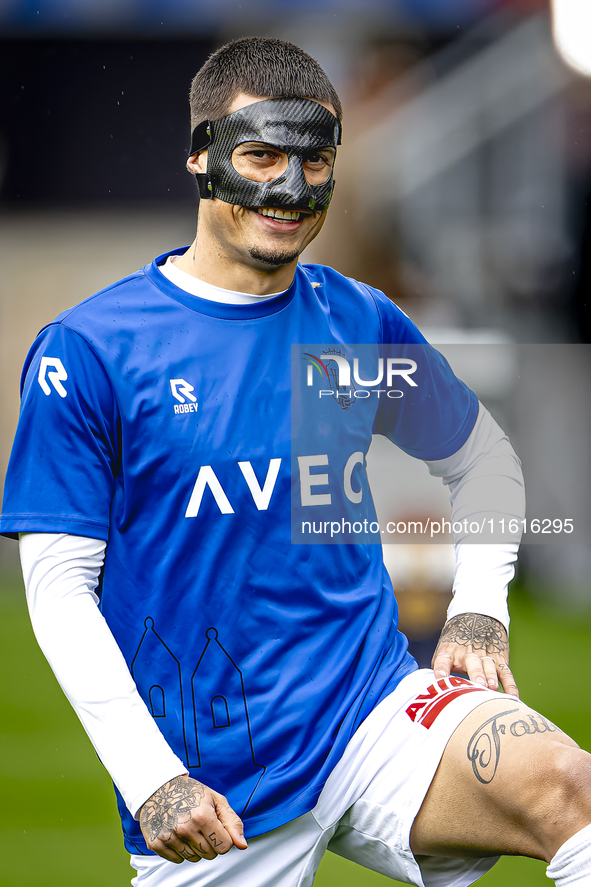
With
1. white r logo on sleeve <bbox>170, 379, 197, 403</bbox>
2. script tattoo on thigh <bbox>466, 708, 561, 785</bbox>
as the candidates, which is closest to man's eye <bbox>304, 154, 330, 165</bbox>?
white r logo on sleeve <bbox>170, 379, 197, 403</bbox>

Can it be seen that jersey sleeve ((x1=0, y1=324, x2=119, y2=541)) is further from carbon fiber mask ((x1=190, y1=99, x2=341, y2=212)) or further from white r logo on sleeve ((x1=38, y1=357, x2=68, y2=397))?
carbon fiber mask ((x1=190, y1=99, x2=341, y2=212))

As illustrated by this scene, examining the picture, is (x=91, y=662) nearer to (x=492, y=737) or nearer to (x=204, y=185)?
(x=492, y=737)

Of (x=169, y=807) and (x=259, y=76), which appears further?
(x=259, y=76)

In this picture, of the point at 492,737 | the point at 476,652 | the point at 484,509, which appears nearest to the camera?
the point at 492,737

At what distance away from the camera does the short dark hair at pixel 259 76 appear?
1.44 m

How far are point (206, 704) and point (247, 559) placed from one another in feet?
0.77

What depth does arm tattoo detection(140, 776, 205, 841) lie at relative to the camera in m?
1.17

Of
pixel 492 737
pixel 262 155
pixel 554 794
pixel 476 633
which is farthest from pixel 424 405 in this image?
pixel 554 794

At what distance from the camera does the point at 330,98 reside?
1.48m

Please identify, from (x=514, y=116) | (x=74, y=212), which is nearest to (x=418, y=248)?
(x=514, y=116)

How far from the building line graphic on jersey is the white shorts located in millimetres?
96

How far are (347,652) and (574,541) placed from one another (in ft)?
15.2

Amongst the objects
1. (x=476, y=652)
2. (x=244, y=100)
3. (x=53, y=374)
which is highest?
(x=244, y=100)

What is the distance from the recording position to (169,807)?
1175 millimetres
